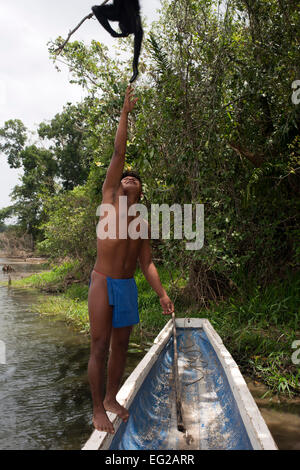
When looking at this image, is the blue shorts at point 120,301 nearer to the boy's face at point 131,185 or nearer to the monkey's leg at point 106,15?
the boy's face at point 131,185

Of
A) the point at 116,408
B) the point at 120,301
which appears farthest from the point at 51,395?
the point at 120,301

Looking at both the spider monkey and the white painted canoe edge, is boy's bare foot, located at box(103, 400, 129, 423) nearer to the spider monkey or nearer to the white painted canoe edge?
the white painted canoe edge

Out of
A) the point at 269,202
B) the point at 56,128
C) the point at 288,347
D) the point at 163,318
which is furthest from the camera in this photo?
the point at 56,128

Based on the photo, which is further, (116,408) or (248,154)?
(248,154)

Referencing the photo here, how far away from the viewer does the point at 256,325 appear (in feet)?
18.2

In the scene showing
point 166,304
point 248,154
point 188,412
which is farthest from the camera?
point 248,154

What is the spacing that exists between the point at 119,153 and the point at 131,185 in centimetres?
30

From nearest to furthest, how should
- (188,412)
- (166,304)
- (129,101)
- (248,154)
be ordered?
(129,101) < (166,304) < (188,412) < (248,154)

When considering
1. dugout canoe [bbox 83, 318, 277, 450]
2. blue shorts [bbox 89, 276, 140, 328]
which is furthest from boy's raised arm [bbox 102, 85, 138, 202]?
dugout canoe [bbox 83, 318, 277, 450]

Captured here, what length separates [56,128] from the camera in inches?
1170

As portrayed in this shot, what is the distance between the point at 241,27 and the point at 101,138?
11.5 ft

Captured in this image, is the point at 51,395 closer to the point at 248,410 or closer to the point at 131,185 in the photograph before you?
the point at 248,410

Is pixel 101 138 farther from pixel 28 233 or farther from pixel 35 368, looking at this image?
pixel 28 233

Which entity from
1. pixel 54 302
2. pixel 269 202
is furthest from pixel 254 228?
pixel 54 302
